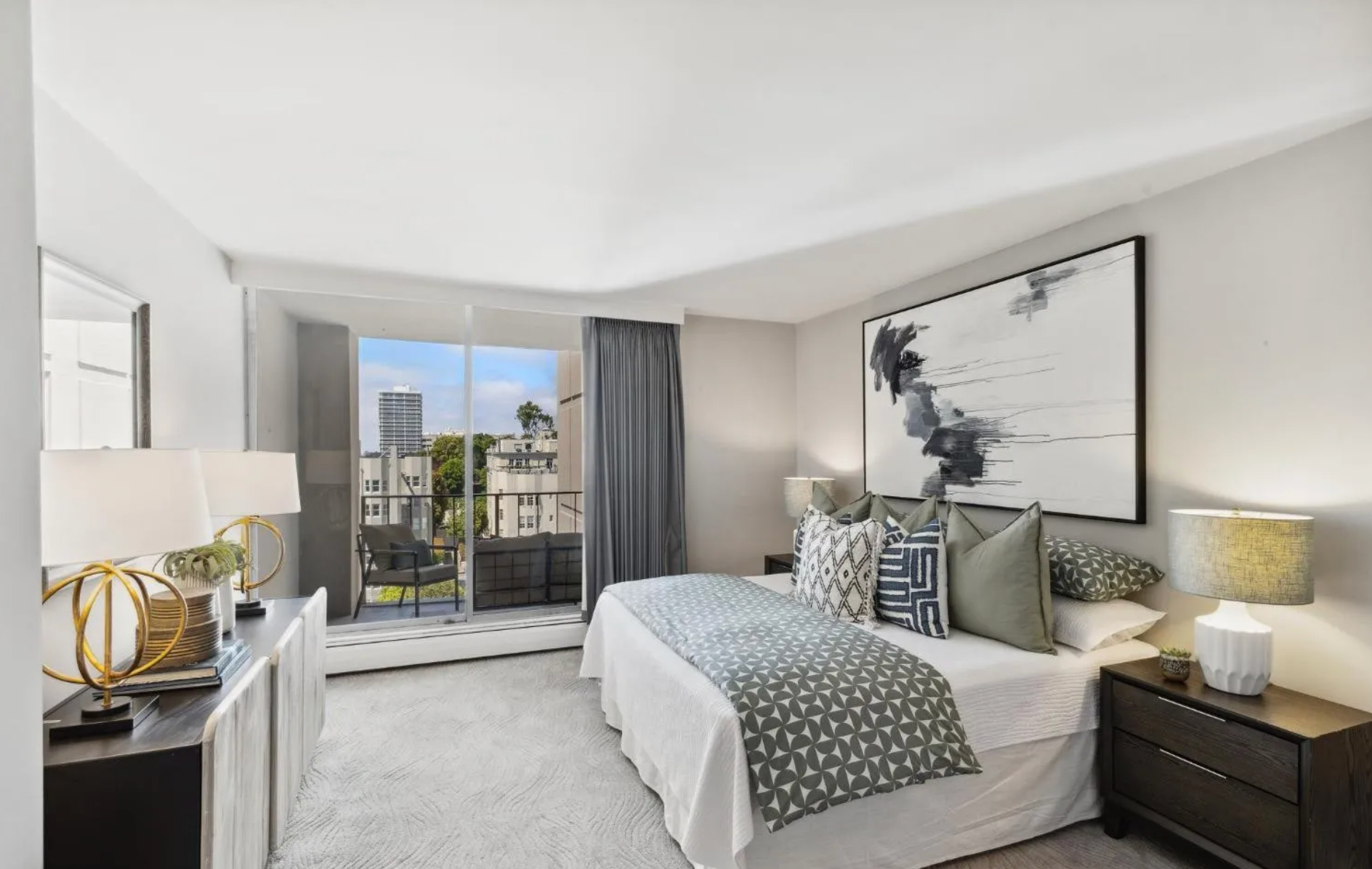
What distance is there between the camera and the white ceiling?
1.53 m

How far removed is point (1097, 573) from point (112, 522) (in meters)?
3.12

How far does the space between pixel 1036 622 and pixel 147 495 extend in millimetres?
2834

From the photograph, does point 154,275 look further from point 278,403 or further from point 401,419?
point 401,419

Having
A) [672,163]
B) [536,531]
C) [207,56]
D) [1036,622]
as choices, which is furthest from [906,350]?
[207,56]

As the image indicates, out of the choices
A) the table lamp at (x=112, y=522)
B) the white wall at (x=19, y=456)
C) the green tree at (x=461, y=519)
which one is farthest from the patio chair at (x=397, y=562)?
the white wall at (x=19, y=456)

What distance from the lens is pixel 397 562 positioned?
4.30 m

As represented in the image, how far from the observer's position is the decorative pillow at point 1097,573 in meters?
2.45

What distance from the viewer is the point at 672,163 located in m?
2.29

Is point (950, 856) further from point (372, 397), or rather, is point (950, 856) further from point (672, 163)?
point (372, 397)

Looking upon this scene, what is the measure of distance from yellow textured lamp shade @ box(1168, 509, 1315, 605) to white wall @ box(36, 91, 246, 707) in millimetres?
3001

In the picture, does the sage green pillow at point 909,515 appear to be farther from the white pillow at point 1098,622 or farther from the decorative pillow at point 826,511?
the white pillow at point 1098,622

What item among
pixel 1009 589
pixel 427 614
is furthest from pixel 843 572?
pixel 427 614

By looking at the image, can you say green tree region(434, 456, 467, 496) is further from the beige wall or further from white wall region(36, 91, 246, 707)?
white wall region(36, 91, 246, 707)

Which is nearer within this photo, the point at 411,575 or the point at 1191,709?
the point at 1191,709
